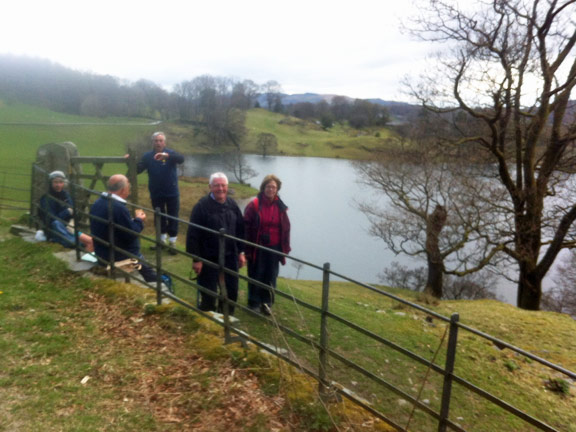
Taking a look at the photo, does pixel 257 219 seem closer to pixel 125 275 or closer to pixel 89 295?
pixel 125 275

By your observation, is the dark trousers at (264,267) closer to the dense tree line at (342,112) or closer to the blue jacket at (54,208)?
the blue jacket at (54,208)

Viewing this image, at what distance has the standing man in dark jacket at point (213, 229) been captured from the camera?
463 cm

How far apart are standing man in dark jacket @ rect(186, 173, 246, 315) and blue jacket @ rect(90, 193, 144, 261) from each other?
81 centimetres

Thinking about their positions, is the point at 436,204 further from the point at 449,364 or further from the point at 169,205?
the point at 449,364

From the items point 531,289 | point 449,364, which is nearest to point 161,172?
point 449,364

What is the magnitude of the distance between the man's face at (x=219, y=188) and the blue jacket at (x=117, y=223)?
1081 mm

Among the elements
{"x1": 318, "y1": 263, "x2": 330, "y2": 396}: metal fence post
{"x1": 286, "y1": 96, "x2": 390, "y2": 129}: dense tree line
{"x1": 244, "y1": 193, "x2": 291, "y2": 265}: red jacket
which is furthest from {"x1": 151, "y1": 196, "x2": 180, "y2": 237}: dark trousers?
{"x1": 286, "y1": 96, "x2": 390, "y2": 129}: dense tree line

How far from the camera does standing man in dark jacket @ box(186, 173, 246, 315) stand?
15.2 ft

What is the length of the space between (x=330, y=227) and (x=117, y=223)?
24318 mm

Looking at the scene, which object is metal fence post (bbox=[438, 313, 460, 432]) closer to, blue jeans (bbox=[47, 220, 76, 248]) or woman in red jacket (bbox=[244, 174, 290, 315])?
woman in red jacket (bbox=[244, 174, 290, 315])

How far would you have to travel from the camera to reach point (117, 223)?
5.00 meters

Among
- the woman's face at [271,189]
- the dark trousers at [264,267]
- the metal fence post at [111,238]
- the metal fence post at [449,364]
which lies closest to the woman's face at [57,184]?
the metal fence post at [111,238]

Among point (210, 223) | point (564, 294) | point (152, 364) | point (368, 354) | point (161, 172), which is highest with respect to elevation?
point (161, 172)

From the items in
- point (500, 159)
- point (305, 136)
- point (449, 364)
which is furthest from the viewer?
point (305, 136)
